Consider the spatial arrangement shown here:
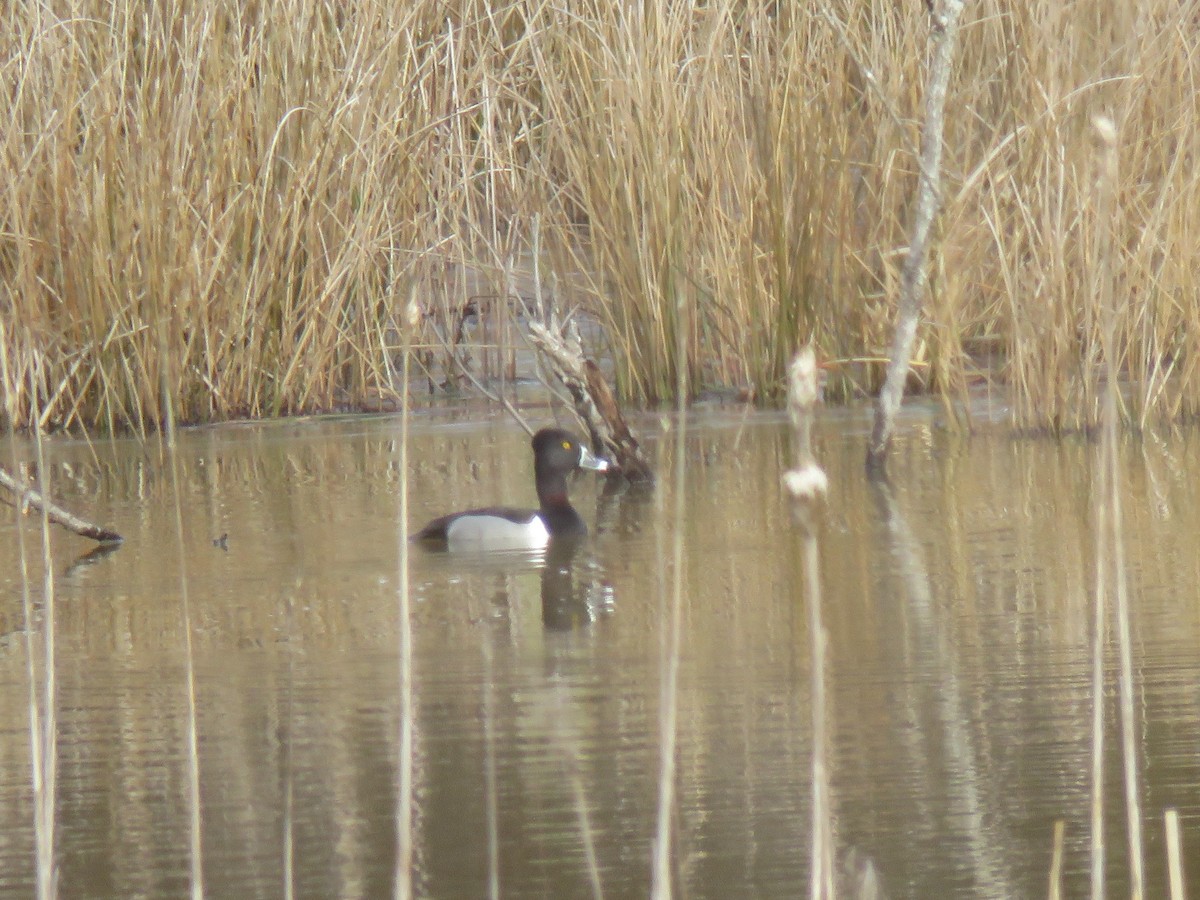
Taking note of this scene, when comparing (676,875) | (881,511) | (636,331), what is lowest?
(676,875)

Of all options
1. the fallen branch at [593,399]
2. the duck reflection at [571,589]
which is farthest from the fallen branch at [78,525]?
the fallen branch at [593,399]

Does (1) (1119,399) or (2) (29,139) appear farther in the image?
(2) (29,139)

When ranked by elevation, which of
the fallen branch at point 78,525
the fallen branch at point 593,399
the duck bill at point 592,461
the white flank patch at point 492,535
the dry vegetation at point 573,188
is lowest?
the white flank patch at point 492,535

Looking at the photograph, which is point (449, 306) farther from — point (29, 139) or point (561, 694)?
point (561, 694)

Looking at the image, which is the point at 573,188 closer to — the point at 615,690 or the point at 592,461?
the point at 592,461

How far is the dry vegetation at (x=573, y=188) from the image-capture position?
7910 mm

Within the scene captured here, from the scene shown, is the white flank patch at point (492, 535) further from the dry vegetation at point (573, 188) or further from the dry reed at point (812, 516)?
the dry reed at point (812, 516)

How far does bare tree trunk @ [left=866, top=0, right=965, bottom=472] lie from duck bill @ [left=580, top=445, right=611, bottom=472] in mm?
937

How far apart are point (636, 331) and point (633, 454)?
3.95 feet

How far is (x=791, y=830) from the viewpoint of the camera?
11.2 ft

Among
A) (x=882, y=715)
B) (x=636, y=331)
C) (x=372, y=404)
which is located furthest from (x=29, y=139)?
(x=882, y=715)

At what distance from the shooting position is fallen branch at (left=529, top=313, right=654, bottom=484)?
769cm

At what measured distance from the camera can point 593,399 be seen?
25.4 feet

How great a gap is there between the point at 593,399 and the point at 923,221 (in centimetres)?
131
